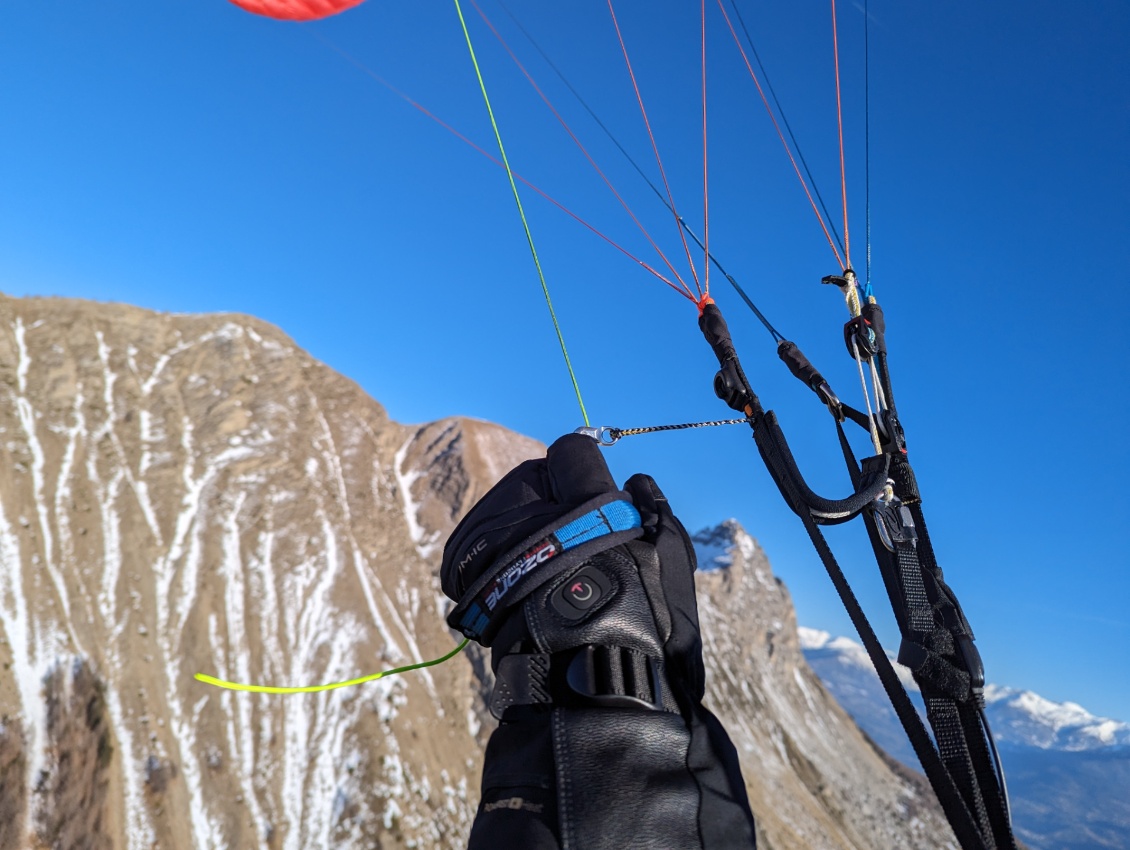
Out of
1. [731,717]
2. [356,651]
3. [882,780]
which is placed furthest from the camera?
[882,780]

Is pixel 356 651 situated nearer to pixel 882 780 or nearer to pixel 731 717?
pixel 731 717

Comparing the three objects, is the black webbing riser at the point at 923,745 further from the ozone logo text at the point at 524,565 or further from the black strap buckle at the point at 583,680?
the ozone logo text at the point at 524,565

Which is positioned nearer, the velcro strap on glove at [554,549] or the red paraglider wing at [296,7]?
the velcro strap on glove at [554,549]

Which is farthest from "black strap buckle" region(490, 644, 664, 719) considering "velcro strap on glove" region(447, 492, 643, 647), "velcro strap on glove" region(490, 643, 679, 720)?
"velcro strap on glove" region(447, 492, 643, 647)

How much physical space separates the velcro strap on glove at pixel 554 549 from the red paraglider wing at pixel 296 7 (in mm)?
10704

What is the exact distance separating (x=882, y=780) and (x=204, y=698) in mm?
96605

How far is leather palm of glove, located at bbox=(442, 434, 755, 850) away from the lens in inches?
105

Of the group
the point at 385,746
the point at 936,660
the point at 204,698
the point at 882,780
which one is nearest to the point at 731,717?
the point at 882,780

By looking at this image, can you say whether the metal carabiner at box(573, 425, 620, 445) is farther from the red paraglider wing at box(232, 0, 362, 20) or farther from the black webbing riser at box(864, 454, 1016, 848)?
the red paraglider wing at box(232, 0, 362, 20)

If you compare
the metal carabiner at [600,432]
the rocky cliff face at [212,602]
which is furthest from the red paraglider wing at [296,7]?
the rocky cliff face at [212,602]

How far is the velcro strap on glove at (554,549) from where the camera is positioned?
322 centimetres

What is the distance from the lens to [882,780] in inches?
4129

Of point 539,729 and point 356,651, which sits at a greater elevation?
point 356,651

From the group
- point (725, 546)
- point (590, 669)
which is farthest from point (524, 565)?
point (725, 546)
